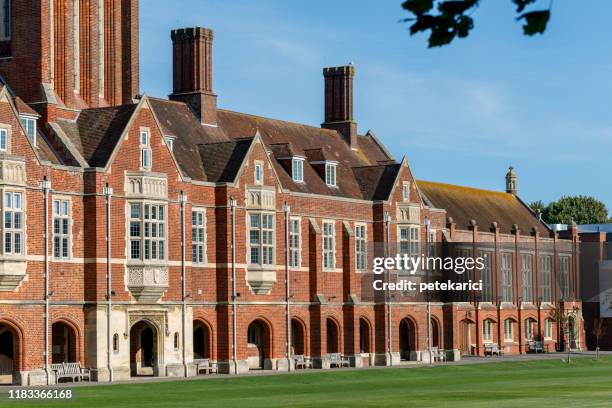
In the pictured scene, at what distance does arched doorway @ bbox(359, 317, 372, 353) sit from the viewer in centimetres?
6028

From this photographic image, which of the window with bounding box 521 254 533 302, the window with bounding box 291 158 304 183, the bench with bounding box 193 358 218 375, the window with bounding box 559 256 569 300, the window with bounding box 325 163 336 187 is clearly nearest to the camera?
the bench with bounding box 193 358 218 375

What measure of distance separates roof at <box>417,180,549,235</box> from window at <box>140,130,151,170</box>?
3045 cm

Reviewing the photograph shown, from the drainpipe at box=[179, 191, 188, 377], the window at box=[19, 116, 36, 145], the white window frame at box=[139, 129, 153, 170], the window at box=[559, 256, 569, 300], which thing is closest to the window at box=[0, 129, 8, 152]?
the window at box=[19, 116, 36, 145]

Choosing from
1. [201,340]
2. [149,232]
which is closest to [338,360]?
[201,340]

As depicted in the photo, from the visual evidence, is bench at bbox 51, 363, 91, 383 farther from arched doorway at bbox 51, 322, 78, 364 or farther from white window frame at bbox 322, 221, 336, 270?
white window frame at bbox 322, 221, 336, 270

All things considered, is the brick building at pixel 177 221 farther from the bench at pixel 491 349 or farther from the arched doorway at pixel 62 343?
the bench at pixel 491 349

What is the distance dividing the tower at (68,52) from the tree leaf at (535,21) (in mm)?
40989

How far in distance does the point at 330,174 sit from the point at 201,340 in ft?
38.1

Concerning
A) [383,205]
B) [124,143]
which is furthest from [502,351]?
[124,143]

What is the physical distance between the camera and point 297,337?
5659cm

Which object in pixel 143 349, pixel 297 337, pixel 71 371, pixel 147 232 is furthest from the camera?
pixel 297 337

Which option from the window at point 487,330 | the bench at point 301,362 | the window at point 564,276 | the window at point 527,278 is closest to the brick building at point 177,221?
the bench at point 301,362

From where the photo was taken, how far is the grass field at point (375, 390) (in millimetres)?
32844

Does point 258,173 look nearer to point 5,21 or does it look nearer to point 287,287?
point 287,287
